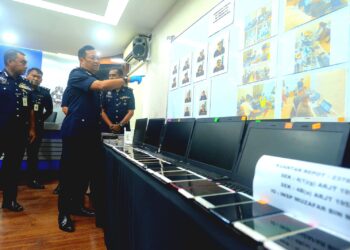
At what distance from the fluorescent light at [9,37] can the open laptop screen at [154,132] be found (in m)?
3.81

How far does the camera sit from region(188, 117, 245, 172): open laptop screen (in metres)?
0.97

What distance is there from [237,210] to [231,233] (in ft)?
0.24

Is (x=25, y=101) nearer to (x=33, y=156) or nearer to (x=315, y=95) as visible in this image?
(x=33, y=156)

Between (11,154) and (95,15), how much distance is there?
7.09ft

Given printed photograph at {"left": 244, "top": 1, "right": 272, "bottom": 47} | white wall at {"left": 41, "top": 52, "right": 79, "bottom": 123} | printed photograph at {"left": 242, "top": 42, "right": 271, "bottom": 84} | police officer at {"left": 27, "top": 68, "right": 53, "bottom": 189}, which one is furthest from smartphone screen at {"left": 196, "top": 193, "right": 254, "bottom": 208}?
white wall at {"left": 41, "top": 52, "right": 79, "bottom": 123}

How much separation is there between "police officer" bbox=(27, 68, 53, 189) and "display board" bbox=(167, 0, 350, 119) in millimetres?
2214

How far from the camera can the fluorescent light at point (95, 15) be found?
2.99m

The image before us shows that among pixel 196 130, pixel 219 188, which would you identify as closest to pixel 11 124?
pixel 196 130

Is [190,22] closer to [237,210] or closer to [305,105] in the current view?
[305,105]

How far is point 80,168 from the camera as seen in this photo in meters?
1.90

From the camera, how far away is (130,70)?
15.1ft

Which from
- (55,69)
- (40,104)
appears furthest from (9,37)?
(40,104)

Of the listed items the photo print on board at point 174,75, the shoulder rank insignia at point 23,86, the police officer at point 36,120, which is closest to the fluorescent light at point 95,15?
the police officer at point 36,120

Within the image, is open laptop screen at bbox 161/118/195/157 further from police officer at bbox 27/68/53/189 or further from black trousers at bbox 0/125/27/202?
police officer at bbox 27/68/53/189
